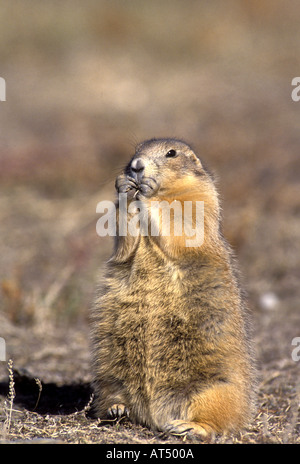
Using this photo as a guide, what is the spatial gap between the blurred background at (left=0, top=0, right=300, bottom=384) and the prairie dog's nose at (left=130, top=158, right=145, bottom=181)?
1.49 m

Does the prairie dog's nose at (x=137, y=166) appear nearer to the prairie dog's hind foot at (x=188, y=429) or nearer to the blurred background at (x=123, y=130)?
the blurred background at (x=123, y=130)

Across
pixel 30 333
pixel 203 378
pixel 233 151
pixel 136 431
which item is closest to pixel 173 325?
pixel 203 378

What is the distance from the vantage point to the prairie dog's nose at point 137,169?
17.4 ft

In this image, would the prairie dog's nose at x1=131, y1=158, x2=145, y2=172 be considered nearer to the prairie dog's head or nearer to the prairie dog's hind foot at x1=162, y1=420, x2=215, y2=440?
the prairie dog's head

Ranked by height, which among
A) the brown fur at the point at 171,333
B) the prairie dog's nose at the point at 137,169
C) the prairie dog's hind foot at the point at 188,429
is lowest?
the prairie dog's hind foot at the point at 188,429

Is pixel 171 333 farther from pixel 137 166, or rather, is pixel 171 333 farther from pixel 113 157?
pixel 113 157

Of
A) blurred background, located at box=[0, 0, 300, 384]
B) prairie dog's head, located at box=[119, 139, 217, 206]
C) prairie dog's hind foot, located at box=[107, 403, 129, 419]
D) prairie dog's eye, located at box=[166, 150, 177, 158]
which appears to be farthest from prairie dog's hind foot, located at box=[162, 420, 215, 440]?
blurred background, located at box=[0, 0, 300, 384]

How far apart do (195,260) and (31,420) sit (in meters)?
1.78

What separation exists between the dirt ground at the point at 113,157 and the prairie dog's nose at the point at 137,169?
123 centimetres

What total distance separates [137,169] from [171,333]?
1300 mm

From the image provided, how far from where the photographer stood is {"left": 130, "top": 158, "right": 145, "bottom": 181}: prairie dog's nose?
209 inches

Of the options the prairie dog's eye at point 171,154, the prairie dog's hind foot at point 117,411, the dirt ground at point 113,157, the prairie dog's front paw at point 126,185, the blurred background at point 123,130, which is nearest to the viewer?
the prairie dog's hind foot at point 117,411

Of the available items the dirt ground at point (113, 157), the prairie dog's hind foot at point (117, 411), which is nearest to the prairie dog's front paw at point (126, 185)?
the dirt ground at point (113, 157)

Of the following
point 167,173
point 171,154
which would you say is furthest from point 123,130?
point 167,173
